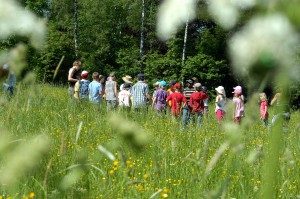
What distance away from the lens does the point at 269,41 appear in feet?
0.88

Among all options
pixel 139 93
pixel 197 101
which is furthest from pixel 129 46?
pixel 197 101

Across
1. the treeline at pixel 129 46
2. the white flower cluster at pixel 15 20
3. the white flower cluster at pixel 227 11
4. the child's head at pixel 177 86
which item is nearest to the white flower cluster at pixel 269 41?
the white flower cluster at pixel 227 11

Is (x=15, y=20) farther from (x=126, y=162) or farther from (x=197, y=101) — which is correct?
(x=197, y=101)

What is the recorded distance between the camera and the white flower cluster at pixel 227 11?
0.34 meters

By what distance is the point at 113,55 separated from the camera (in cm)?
3020

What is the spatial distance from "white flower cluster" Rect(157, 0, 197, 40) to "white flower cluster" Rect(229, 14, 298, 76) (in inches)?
2.9

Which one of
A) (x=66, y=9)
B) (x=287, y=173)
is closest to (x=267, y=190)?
(x=287, y=173)

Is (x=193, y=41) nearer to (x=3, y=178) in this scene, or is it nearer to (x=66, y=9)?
(x=66, y=9)

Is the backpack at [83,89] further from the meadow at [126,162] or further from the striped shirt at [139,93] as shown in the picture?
the meadow at [126,162]

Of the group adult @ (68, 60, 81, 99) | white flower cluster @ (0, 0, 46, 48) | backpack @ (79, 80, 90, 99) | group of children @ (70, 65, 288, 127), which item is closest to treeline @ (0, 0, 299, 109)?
group of children @ (70, 65, 288, 127)

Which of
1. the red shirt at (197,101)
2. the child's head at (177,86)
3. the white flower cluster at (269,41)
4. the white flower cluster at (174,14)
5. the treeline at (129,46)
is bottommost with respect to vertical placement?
the red shirt at (197,101)

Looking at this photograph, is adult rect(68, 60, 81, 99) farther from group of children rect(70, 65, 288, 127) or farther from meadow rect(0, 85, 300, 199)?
meadow rect(0, 85, 300, 199)

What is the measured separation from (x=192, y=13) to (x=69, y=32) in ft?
102

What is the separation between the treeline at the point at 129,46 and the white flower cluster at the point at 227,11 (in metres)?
23.5
